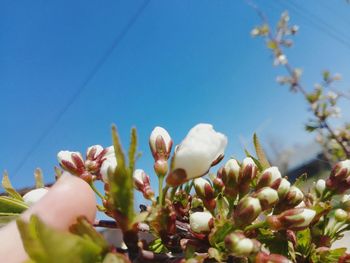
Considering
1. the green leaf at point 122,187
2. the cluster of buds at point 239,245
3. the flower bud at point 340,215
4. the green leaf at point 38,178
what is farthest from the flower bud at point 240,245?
the green leaf at point 38,178

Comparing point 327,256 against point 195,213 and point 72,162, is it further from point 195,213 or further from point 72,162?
point 72,162

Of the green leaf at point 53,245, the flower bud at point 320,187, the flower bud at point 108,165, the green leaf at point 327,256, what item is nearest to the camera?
the green leaf at point 53,245

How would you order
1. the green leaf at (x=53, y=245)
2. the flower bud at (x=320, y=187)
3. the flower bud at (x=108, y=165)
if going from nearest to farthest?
the green leaf at (x=53, y=245), the flower bud at (x=108, y=165), the flower bud at (x=320, y=187)

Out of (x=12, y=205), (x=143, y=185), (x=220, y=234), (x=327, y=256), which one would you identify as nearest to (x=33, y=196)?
(x=12, y=205)

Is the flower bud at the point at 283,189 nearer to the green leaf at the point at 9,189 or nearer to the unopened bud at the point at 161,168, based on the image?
the unopened bud at the point at 161,168

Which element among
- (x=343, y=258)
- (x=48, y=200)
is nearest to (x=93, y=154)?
(x=48, y=200)

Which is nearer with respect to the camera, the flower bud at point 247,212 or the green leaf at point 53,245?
the green leaf at point 53,245

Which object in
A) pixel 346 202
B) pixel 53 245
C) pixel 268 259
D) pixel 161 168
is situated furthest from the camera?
pixel 346 202
